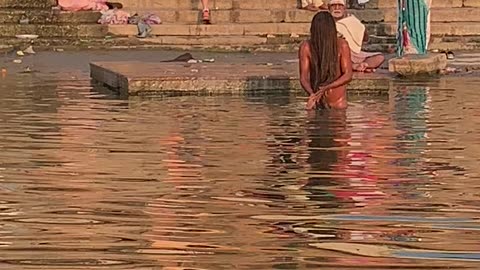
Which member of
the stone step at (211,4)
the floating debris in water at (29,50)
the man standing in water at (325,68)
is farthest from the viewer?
the stone step at (211,4)

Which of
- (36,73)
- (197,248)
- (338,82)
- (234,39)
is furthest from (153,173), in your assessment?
(234,39)

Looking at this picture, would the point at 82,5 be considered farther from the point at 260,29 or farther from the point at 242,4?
the point at 260,29

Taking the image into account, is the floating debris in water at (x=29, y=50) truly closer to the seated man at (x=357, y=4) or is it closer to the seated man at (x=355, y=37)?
the seated man at (x=357, y=4)

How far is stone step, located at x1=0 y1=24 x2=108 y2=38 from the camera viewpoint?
21.3 m

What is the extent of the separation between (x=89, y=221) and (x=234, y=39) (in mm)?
14943

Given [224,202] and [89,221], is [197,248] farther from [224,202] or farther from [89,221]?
[224,202]

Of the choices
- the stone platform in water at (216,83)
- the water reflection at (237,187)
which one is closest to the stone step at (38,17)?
the stone platform in water at (216,83)

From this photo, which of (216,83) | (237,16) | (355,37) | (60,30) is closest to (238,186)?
(216,83)

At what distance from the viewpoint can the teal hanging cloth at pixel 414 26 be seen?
17.2m

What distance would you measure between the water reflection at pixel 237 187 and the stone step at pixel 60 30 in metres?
8.77

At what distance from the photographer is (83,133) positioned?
34.0ft

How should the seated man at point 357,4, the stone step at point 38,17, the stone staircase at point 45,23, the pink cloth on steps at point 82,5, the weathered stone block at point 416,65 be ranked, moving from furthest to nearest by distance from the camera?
the seated man at point 357,4, the pink cloth on steps at point 82,5, the stone step at point 38,17, the stone staircase at point 45,23, the weathered stone block at point 416,65

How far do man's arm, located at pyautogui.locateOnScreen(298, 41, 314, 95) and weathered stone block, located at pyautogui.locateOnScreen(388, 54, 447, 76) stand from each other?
175 inches

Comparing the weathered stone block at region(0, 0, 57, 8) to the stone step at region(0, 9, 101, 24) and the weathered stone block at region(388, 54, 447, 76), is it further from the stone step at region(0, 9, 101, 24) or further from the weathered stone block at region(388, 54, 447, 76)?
the weathered stone block at region(388, 54, 447, 76)
